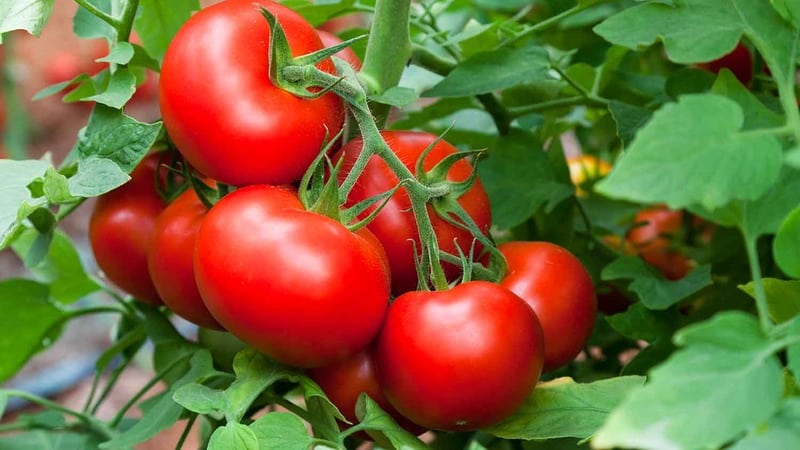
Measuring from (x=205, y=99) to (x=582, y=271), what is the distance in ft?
0.62

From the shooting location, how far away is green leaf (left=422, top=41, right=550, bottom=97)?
1.63ft

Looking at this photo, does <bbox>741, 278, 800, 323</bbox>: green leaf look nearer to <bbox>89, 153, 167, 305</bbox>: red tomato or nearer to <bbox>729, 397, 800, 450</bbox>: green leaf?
<bbox>729, 397, 800, 450</bbox>: green leaf

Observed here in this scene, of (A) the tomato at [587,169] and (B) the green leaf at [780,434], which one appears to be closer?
(B) the green leaf at [780,434]

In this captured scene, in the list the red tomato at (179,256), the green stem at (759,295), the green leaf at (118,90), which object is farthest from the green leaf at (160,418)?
the green stem at (759,295)

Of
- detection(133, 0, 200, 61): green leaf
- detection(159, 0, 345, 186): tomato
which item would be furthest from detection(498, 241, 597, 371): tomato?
detection(133, 0, 200, 61): green leaf

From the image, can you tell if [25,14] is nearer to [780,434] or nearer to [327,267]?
[327,267]

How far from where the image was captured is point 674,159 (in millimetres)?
283

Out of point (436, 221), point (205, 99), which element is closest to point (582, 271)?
point (436, 221)

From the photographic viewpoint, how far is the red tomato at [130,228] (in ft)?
1.62

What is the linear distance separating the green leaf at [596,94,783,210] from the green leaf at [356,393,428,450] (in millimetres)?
164

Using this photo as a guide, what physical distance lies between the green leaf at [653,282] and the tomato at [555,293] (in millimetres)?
36

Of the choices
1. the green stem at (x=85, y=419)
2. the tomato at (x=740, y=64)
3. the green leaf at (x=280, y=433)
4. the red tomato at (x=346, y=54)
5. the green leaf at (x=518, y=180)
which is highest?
the red tomato at (x=346, y=54)

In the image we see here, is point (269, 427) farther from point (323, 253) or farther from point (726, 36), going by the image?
point (726, 36)

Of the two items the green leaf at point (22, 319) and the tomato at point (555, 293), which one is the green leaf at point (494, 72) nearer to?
the tomato at point (555, 293)
